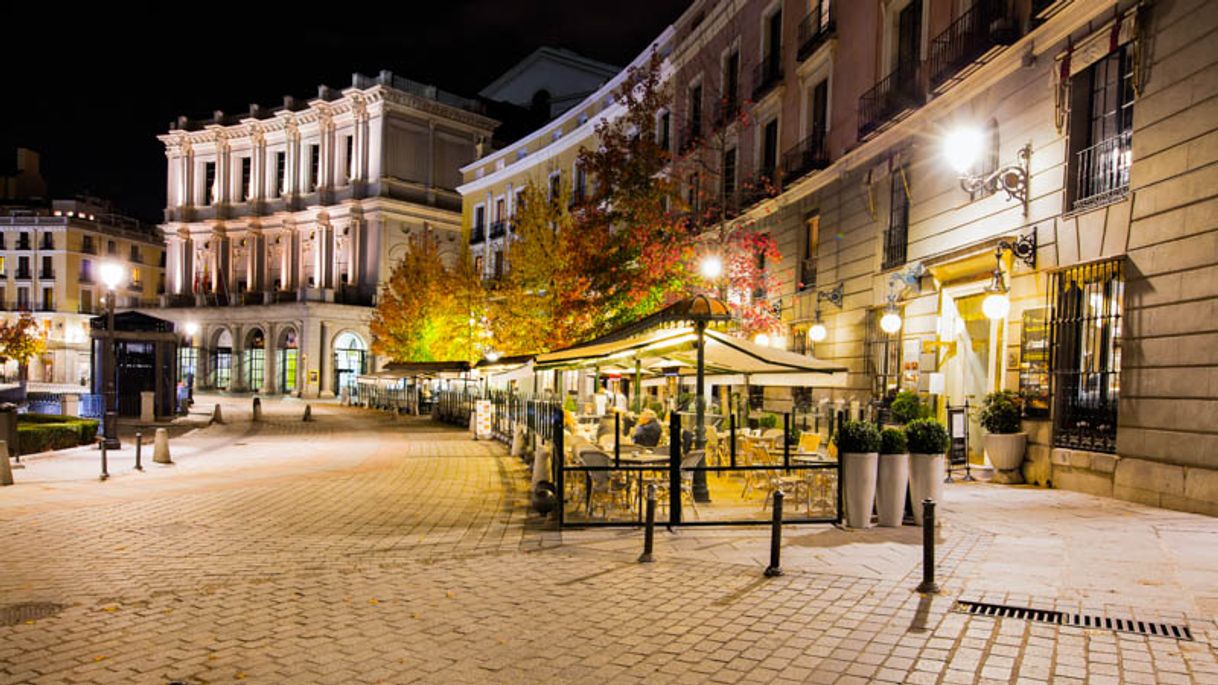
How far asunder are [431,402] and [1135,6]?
31.1 m

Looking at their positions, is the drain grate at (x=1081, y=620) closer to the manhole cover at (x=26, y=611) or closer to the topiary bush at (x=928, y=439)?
the topiary bush at (x=928, y=439)

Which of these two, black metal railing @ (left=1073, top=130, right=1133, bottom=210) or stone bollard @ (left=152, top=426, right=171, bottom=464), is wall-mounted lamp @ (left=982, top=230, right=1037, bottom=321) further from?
stone bollard @ (left=152, top=426, right=171, bottom=464)

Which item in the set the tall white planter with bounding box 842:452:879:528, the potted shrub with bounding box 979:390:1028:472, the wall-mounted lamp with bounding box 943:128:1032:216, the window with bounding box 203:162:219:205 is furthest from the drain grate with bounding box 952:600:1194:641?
the window with bounding box 203:162:219:205

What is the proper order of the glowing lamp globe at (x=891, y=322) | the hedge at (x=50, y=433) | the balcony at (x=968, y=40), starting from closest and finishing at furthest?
1. the balcony at (x=968, y=40)
2. the hedge at (x=50, y=433)
3. the glowing lamp globe at (x=891, y=322)

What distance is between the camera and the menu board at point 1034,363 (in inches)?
487

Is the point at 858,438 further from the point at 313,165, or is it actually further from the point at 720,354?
the point at 313,165

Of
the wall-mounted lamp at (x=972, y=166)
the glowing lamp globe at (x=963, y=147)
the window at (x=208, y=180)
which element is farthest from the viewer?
the window at (x=208, y=180)

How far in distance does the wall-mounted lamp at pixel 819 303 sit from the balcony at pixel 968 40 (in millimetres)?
Result: 6049

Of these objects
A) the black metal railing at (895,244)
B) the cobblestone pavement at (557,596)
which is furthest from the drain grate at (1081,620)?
the black metal railing at (895,244)

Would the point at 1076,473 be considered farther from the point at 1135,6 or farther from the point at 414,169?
the point at 414,169

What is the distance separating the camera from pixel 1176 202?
9.94 m

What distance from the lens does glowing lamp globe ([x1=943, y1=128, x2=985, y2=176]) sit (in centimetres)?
1469

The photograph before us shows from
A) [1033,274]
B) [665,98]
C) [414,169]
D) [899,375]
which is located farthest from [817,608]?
[414,169]

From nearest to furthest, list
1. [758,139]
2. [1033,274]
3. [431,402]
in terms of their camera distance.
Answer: [1033,274] → [758,139] → [431,402]
